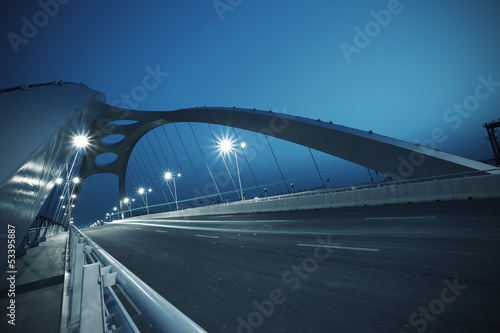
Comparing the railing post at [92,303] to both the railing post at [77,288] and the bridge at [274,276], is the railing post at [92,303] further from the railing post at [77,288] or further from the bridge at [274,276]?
the railing post at [77,288]

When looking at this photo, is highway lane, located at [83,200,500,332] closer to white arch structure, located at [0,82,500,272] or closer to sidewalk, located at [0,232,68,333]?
sidewalk, located at [0,232,68,333]

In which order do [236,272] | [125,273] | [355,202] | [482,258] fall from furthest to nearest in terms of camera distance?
[355,202] < [236,272] < [482,258] < [125,273]

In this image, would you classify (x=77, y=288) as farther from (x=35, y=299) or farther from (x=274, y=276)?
(x=35, y=299)

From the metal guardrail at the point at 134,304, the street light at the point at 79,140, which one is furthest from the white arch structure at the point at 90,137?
the metal guardrail at the point at 134,304

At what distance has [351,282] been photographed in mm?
4102

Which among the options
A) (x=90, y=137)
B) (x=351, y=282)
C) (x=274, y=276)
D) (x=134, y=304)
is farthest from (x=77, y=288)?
(x=90, y=137)

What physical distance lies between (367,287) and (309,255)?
222 cm

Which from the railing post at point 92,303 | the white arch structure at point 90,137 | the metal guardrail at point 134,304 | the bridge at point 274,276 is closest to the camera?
the metal guardrail at point 134,304

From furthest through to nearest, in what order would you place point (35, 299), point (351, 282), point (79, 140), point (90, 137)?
Answer: 1. point (90, 137)
2. point (79, 140)
3. point (35, 299)
4. point (351, 282)

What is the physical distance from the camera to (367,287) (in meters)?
3.82

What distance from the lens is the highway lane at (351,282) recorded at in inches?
116

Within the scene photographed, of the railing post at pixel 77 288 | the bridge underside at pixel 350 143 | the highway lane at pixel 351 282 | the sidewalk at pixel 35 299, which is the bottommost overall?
the highway lane at pixel 351 282

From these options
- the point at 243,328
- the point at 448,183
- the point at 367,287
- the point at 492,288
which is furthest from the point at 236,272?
the point at 448,183

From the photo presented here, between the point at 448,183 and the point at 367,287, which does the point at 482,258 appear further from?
the point at 448,183
